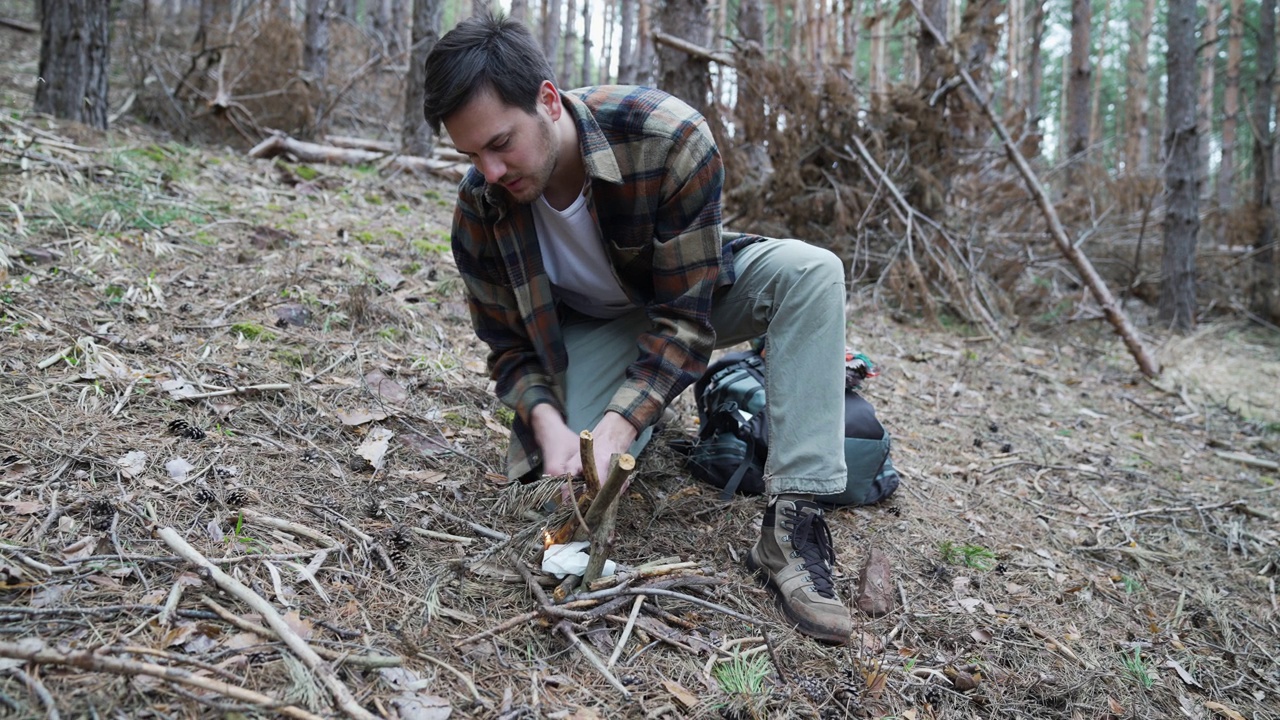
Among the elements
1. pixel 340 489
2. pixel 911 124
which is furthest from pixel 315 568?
pixel 911 124

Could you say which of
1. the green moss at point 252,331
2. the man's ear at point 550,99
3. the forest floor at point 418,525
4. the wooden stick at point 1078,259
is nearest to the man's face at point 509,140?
the man's ear at point 550,99

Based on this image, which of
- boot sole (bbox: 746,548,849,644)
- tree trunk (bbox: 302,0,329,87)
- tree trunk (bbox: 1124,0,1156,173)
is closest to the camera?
boot sole (bbox: 746,548,849,644)

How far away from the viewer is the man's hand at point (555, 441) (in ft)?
6.84

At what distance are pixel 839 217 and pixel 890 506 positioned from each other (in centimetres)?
339

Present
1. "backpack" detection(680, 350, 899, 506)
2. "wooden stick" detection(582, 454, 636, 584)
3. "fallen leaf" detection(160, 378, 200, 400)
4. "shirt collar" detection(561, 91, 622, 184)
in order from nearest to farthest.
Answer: "wooden stick" detection(582, 454, 636, 584)
"shirt collar" detection(561, 91, 622, 184)
"fallen leaf" detection(160, 378, 200, 400)
"backpack" detection(680, 350, 899, 506)

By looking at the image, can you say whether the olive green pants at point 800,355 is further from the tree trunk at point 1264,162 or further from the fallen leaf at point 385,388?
the tree trunk at point 1264,162

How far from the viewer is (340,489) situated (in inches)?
86.0

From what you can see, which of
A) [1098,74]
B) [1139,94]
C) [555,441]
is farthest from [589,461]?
[1098,74]

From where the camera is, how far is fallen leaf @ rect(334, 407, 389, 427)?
101 inches

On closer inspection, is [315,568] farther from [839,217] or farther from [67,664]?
[839,217]

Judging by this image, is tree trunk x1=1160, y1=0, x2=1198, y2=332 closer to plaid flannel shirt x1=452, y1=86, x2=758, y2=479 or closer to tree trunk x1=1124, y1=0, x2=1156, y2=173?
plaid flannel shirt x1=452, y1=86, x2=758, y2=479

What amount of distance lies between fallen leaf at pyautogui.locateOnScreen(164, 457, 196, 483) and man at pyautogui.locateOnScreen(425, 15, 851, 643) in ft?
2.88

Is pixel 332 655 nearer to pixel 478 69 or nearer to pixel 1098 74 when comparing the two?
pixel 478 69

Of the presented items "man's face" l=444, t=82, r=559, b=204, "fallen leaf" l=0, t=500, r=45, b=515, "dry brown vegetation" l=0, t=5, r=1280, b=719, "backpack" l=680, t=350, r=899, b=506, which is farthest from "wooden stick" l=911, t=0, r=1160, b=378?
"fallen leaf" l=0, t=500, r=45, b=515
